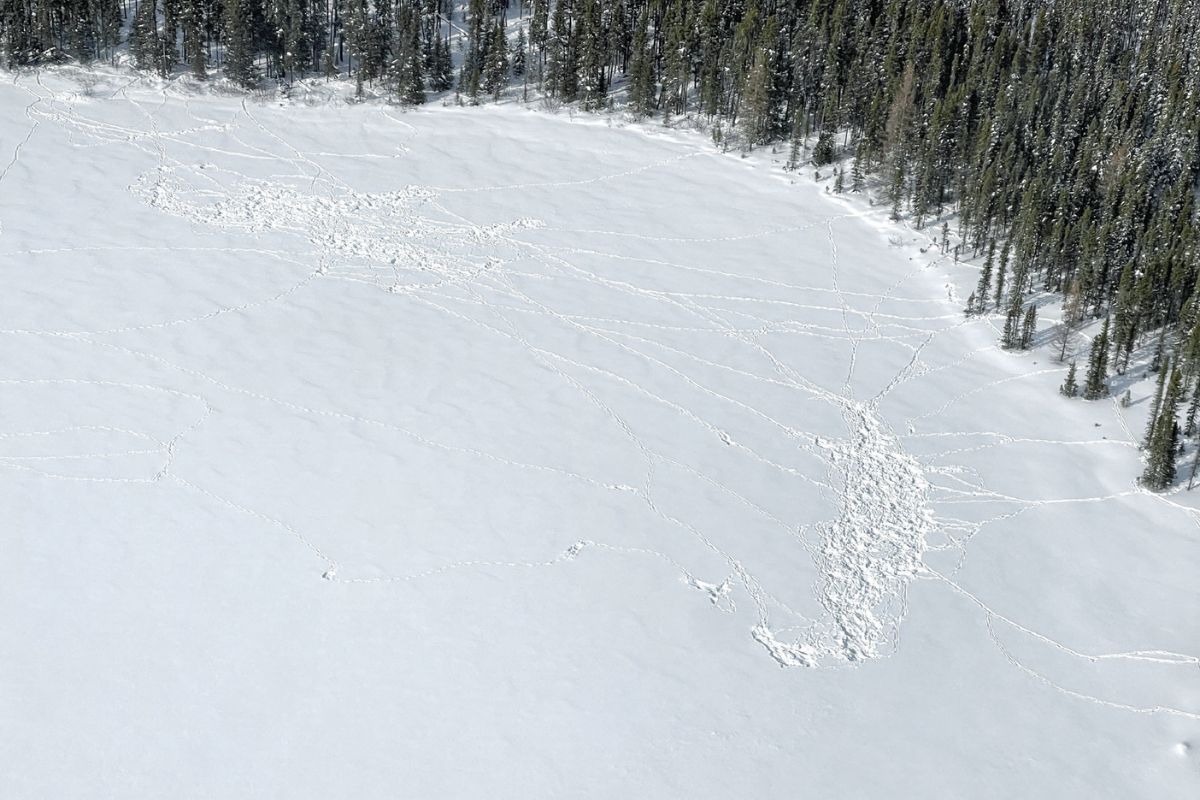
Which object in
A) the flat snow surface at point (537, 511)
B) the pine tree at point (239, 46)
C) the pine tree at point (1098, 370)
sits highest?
the pine tree at point (239, 46)

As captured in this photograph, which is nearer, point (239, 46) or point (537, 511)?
point (537, 511)

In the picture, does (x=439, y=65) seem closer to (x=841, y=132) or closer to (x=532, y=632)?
(x=841, y=132)

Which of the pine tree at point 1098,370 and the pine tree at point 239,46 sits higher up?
the pine tree at point 239,46

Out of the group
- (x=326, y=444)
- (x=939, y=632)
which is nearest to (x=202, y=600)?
(x=326, y=444)

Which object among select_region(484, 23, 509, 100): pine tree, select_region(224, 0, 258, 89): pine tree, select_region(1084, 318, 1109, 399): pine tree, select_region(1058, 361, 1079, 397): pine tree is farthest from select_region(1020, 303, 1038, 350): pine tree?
select_region(224, 0, 258, 89): pine tree

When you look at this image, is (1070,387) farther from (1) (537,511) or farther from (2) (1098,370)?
(1) (537,511)

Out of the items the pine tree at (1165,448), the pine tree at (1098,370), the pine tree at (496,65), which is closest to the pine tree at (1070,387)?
the pine tree at (1098,370)

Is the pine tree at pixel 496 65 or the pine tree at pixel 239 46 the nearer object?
the pine tree at pixel 239 46

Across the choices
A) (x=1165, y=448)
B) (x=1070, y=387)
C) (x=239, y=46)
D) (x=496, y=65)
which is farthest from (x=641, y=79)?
(x=1165, y=448)

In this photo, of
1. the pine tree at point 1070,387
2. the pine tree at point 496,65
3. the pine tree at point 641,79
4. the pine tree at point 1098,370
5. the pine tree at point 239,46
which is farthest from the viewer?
the pine tree at point 496,65

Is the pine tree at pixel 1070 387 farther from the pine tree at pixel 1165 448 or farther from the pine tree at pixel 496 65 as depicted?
the pine tree at pixel 496 65
